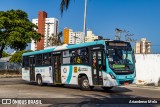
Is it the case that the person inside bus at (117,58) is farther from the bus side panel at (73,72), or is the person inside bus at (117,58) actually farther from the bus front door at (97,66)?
the bus side panel at (73,72)

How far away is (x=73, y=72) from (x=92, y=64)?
2.32 m

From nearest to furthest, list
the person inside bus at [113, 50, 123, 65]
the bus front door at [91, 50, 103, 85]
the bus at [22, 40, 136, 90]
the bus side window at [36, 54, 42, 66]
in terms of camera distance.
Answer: the bus at [22, 40, 136, 90]
the person inside bus at [113, 50, 123, 65]
the bus front door at [91, 50, 103, 85]
the bus side window at [36, 54, 42, 66]

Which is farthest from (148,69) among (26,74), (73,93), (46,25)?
(46,25)

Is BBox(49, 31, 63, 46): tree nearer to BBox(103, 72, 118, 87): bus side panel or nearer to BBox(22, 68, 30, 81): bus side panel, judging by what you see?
BBox(22, 68, 30, 81): bus side panel

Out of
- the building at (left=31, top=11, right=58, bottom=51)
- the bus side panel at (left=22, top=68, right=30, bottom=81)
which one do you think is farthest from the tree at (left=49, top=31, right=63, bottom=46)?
the bus side panel at (left=22, top=68, right=30, bottom=81)

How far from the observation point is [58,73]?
76.2 ft

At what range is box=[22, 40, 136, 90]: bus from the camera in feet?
60.7

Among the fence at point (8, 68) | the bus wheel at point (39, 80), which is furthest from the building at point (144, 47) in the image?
the fence at point (8, 68)

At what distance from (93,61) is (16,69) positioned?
37.8 metres

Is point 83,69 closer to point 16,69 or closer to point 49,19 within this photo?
point 16,69

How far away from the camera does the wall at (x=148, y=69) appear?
28438 millimetres

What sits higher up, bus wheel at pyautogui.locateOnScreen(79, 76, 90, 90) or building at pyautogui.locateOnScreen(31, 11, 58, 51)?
building at pyautogui.locateOnScreen(31, 11, 58, 51)

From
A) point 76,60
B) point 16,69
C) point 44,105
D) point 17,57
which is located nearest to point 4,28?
point 16,69

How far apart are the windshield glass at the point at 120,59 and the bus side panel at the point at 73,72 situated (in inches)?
69.6
